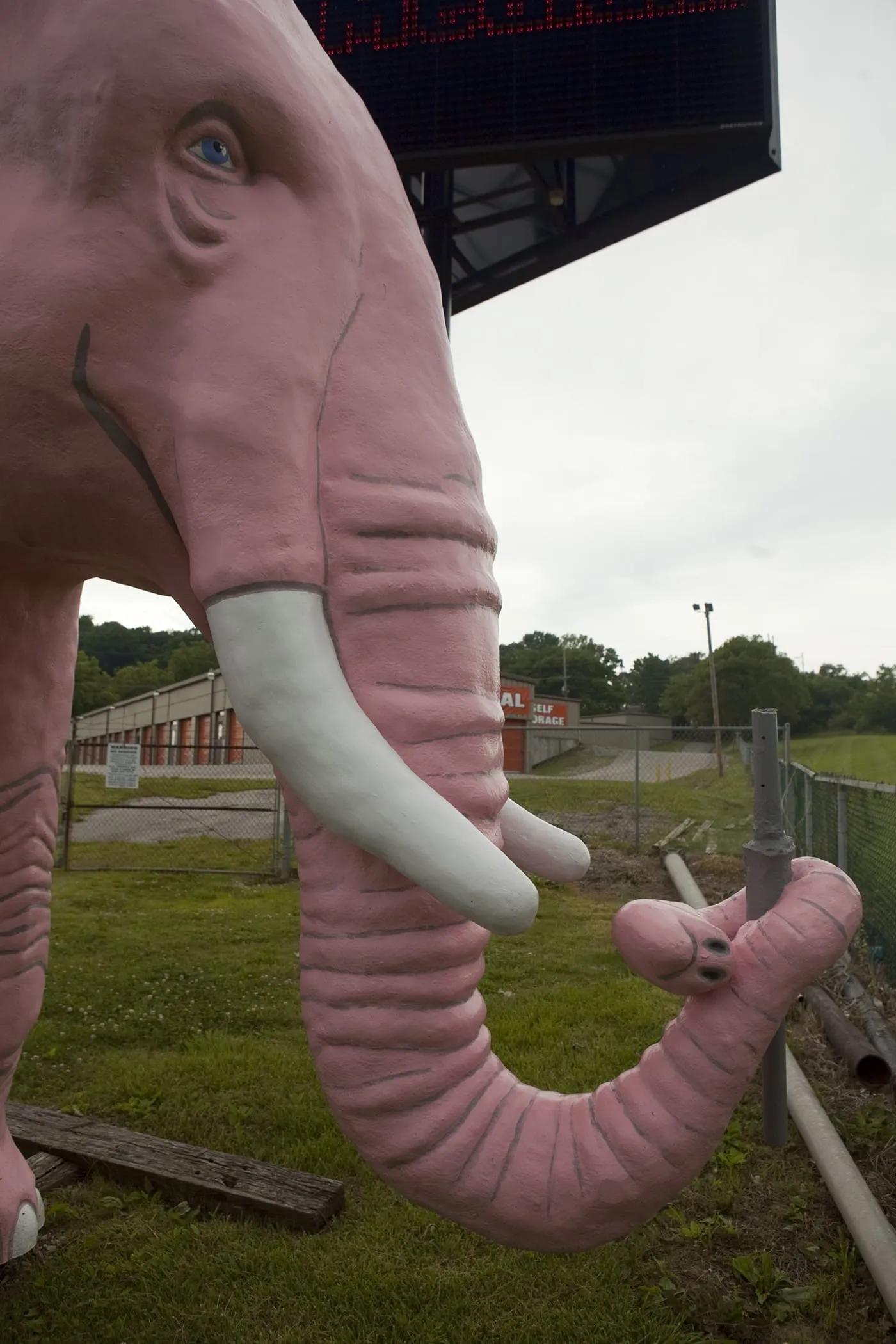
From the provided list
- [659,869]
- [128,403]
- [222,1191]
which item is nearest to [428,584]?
[128,403]

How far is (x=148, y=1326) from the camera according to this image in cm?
238

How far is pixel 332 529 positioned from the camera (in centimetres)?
129

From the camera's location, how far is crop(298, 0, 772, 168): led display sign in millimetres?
4879

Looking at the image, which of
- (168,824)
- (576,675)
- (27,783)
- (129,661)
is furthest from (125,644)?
(27,783)

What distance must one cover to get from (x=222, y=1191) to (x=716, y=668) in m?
58.4

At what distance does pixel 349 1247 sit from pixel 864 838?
489cm

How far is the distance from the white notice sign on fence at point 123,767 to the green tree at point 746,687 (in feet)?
144

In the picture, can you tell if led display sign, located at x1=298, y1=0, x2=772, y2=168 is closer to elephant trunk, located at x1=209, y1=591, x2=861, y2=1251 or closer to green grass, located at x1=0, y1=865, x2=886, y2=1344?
green grass, located at x1=0, y1=865, x2=886, y2=1344

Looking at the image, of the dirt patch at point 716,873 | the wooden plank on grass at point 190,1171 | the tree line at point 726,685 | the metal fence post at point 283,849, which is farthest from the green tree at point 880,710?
the wooden plank on grass at point 190,1171

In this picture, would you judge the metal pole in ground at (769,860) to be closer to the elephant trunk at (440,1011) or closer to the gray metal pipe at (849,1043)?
the elephant trunk at (440,1011)

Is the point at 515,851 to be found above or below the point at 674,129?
below

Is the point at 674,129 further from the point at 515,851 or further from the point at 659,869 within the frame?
the point at 659,869

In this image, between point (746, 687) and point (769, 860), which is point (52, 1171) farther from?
point (746, 687)

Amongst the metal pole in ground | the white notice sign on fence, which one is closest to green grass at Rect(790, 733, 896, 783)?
the white notice sign on fence
